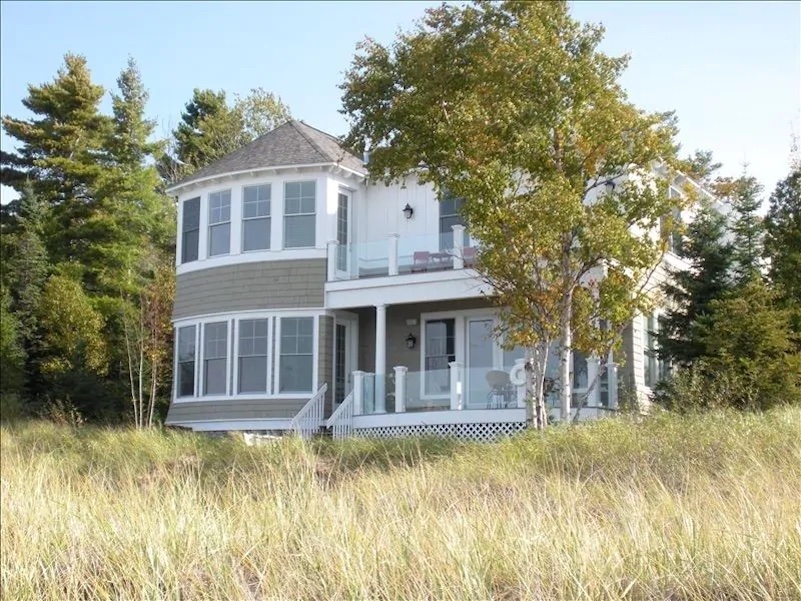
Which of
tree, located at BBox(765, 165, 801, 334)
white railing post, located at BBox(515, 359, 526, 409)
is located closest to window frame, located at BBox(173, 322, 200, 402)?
white railing post, located at BBox(515, 359, 526, 409)

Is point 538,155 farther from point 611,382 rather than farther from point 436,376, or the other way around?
point 436,376

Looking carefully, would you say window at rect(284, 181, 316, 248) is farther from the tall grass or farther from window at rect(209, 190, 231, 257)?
the tall grass

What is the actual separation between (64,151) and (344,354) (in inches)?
391

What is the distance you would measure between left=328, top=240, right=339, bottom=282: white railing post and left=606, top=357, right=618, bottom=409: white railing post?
5965 mm

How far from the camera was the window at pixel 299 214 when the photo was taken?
20.6m

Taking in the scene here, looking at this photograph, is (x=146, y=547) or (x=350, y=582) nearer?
(x=350, y=582)

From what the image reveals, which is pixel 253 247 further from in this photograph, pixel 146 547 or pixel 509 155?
pixel 146 547

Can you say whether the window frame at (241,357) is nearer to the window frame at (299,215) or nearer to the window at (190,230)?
the window frame at (299,215)

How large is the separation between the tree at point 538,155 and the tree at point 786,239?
2178 mm

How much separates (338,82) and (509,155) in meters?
3.37

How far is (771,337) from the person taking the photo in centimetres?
1478

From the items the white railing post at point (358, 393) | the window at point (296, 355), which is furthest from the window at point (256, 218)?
the white railing post at point (358, 393)

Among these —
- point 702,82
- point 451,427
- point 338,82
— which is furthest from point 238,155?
point 702,82

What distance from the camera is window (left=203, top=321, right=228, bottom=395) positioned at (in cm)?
2106
